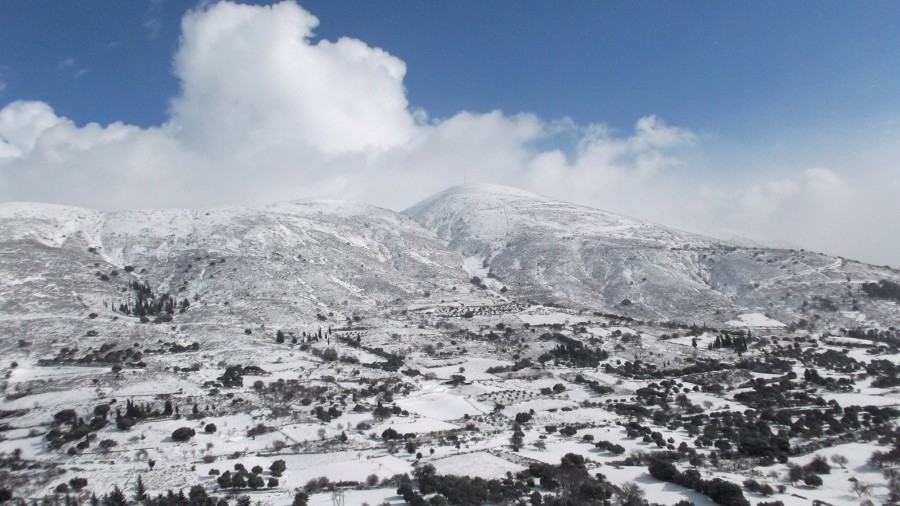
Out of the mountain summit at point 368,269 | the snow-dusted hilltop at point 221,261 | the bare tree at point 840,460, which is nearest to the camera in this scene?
the bare tree at point 840,460

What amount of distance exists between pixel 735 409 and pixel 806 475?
2474 cm

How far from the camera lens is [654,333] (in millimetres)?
111688

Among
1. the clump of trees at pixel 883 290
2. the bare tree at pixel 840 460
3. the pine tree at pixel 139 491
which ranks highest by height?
the clump of trees at pixel 883 290

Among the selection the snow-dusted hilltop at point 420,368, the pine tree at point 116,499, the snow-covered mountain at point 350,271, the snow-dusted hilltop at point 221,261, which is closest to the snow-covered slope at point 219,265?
the snow-dusted hilltop at point 221,261

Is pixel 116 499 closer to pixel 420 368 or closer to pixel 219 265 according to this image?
pixel 420 368

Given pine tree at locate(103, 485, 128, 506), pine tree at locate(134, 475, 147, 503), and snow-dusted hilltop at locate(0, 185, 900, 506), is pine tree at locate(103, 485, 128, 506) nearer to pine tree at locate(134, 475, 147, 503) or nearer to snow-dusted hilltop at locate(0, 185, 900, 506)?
snow-dusted hilltop at locate(0, 185, 900, 506)

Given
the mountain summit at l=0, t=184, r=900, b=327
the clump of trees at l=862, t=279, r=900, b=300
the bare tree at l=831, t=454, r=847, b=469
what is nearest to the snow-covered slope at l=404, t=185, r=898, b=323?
the mountain summit at l=0, t=184, r=900, b=327

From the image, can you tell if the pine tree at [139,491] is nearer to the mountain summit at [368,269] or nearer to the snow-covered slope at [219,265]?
the snow-covered slope at [219,265]

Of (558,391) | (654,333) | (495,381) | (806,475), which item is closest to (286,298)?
(495,381)

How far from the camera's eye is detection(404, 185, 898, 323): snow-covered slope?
132250 millimetres

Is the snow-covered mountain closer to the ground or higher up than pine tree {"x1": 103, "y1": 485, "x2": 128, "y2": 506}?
higher up

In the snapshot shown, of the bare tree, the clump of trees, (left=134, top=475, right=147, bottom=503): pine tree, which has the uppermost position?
the clump of trees

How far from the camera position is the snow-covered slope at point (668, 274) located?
Result: 434 ft

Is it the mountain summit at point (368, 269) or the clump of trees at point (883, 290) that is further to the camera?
the clump of trees at point (883, 290)
